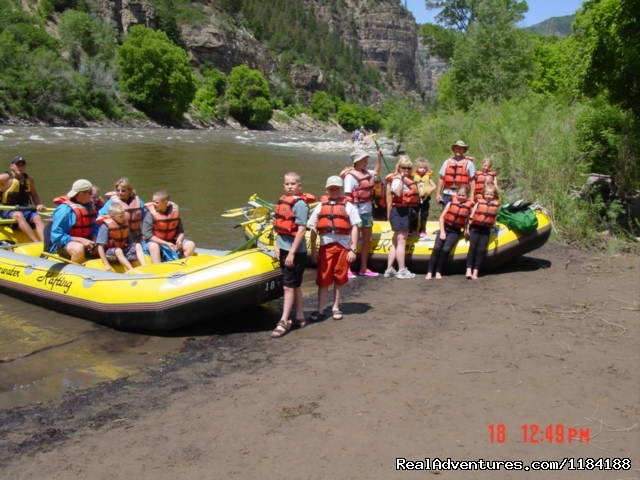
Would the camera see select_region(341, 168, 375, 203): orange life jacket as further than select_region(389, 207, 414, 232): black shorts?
No

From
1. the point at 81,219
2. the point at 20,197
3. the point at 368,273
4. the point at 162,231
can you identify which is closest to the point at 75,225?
the point at 81,219

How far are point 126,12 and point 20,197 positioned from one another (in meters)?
78.2

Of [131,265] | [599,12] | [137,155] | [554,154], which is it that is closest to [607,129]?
[554,154]

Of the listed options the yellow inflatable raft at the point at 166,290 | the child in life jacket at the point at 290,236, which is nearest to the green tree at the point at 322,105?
the yellow inflatable raft at the point at 166,290

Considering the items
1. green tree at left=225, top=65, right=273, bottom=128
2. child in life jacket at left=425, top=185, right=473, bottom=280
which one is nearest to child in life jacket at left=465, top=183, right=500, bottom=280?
child in life jacket at left=425, top=185, right=473, bottom=280

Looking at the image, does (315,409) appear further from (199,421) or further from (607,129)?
(607,129)

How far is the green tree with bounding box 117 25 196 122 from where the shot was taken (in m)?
51.0

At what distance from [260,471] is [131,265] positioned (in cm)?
385

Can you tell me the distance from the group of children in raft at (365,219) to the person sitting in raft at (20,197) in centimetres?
392

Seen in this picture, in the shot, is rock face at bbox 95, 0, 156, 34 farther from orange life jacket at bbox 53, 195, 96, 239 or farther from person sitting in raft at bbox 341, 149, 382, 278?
person sitting in raft at bbox 341, 149, 382, 278

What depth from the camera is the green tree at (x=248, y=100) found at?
66938 millimetres

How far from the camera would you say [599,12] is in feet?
29.4

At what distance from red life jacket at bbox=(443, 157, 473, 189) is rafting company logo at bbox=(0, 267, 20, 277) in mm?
5305
